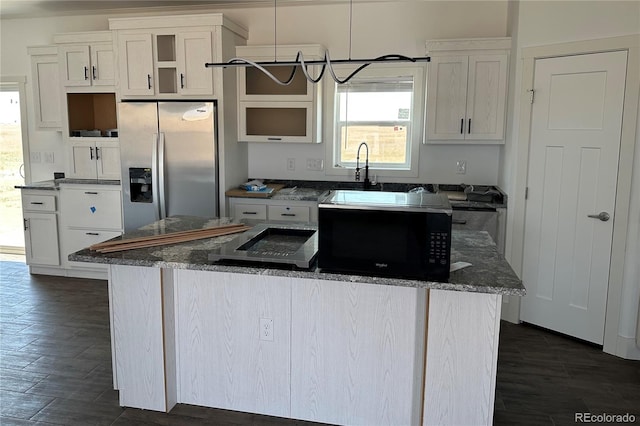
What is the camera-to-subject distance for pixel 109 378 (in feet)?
9.75

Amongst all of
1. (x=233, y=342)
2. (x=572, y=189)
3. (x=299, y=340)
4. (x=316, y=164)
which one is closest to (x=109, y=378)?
(x=233, y=342)

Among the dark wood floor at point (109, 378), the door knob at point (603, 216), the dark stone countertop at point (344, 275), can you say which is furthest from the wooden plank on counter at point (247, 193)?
the door knob at point (603, 216)

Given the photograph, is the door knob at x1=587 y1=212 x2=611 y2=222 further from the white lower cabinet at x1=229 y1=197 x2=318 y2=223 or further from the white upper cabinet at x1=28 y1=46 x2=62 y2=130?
the white upper cabinet at x1=28 y1=46 x2=62 y2=130

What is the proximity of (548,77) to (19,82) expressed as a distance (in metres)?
5.25

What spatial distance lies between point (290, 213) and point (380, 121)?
1281mm

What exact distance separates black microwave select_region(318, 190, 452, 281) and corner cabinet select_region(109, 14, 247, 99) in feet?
8.81

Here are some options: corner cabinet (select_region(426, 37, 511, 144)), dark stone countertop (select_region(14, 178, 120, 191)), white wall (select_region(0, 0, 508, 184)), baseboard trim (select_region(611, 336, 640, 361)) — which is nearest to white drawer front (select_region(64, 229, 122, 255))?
dark stone countertop (select_region(14, 178, 120, 191))

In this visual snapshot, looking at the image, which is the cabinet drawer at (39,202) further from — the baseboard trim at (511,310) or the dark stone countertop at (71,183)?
the baseboard trim at (511,310)

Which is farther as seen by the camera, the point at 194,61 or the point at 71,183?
the point at 71,183

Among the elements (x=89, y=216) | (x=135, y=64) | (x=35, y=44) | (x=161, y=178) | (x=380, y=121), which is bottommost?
(x=89, y=216)

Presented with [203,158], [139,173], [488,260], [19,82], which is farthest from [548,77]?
[19,82]

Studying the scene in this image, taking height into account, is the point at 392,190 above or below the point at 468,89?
below

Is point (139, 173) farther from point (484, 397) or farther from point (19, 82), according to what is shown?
point (484, 397)

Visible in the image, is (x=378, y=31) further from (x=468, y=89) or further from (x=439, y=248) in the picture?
(x=439, y=248)
